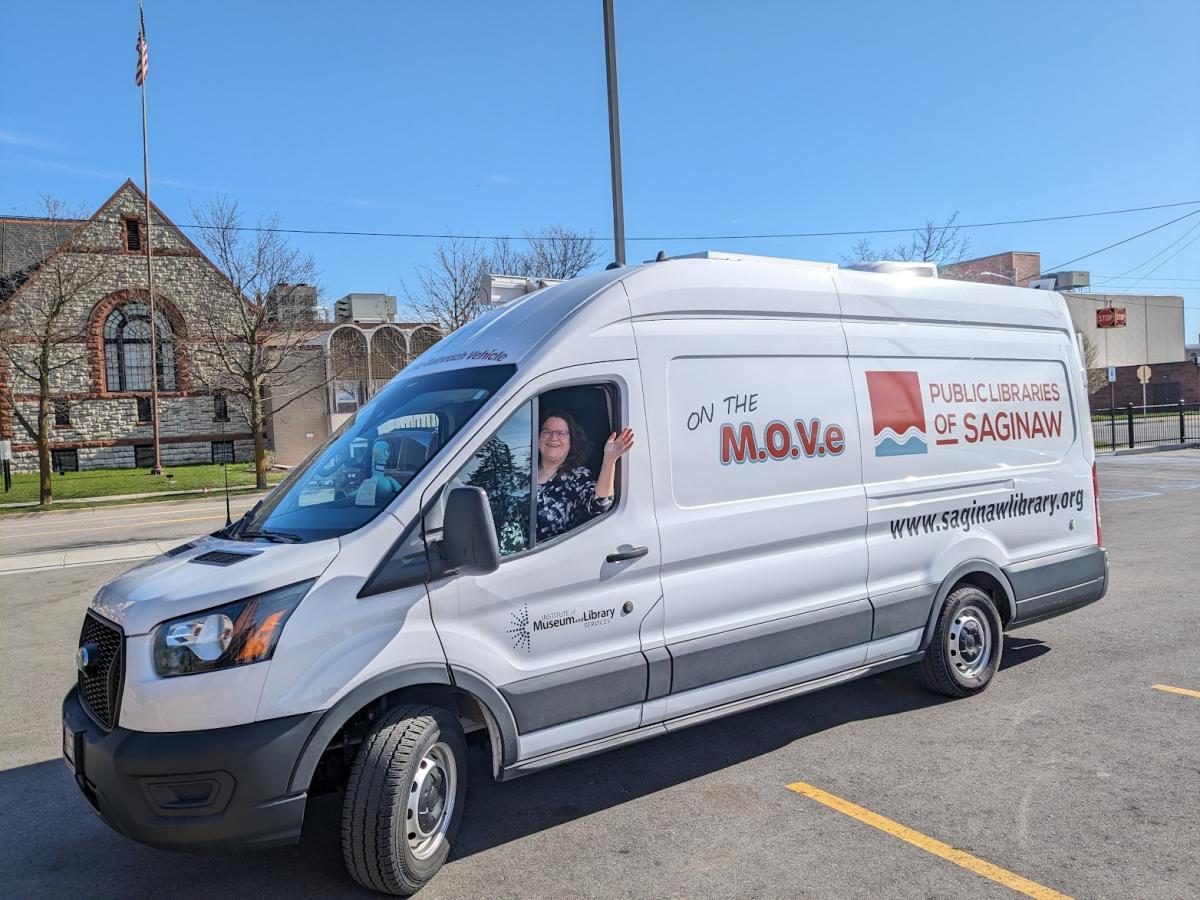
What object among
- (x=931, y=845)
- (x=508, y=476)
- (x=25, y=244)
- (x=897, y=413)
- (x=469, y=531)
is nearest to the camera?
(x=469, y=531)

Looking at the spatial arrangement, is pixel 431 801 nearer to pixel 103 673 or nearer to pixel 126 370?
pixel 103 673

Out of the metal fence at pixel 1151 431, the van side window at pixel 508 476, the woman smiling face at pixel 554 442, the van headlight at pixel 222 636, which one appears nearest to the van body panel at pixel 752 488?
the woman smiling face at pixel 554 442

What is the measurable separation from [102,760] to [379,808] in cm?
102

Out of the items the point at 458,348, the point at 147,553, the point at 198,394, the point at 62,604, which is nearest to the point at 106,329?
the point at 198,394

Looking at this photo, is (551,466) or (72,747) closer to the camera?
(72,747)

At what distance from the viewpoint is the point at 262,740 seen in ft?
11.3

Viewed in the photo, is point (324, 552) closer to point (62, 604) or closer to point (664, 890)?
point (664, 890)

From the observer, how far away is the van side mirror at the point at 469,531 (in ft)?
12.1

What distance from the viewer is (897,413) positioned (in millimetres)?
5668

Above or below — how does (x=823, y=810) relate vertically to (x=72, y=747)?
below

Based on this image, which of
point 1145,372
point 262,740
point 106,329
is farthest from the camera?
point 106,329

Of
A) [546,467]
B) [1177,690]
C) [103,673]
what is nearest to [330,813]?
Result: [103,673]

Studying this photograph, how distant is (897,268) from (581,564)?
126 inches

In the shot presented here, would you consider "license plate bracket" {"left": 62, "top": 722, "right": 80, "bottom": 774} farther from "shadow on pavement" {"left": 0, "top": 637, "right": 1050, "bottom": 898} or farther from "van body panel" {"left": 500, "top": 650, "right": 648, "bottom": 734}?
"van body panel" {"left": 500, "top": 650, "right": 648, "bottom": 734}
